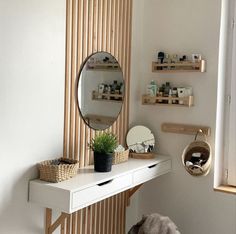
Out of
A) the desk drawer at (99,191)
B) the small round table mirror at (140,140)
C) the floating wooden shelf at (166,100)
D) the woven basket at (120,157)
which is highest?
the floating wooden shelf at (166,100)

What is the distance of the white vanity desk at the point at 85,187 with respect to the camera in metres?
1.84

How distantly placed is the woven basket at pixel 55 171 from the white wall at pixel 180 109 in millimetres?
958

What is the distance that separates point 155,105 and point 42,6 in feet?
4.07

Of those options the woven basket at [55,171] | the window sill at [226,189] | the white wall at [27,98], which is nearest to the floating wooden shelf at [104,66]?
the white wall at [27,98]

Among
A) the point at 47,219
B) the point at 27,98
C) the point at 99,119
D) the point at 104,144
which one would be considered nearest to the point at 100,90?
the point at 99,119

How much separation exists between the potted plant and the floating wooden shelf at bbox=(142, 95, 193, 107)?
0.65m

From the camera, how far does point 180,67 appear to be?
2656 millimetres

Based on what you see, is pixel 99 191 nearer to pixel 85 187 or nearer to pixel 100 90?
pixel 85 187

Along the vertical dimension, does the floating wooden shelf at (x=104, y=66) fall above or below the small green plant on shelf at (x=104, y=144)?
above

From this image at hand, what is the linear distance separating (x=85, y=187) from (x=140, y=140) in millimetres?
961

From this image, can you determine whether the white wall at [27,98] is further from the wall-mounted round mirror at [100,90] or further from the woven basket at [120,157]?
the woven basket at [120,157]

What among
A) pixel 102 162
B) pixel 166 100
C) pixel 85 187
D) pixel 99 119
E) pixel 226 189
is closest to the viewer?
pixel 85 187

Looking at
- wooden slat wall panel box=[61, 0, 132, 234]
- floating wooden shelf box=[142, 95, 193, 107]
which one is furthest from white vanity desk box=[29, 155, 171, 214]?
floating wooden shelf box=[142, 95, 193, 107]

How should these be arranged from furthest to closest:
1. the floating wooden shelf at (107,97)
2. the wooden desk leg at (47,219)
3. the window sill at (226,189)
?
the window sill at (226,189), the floating wooden shelf at (107,97), the wooden desk leg at (47,219)
